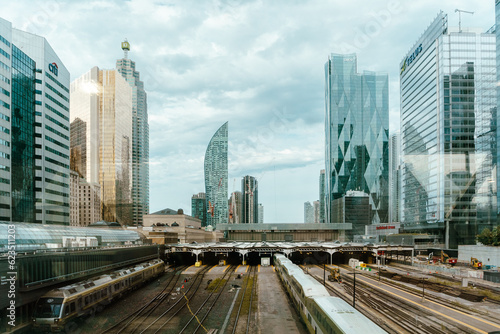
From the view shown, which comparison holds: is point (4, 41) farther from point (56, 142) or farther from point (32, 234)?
point (32, 234)

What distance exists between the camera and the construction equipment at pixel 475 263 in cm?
8101

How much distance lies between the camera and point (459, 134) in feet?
427

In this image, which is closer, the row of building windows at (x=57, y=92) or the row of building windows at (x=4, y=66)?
the row of building windows at (x=4, y=66)

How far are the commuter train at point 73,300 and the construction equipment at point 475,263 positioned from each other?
71605mm

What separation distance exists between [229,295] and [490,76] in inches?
4899

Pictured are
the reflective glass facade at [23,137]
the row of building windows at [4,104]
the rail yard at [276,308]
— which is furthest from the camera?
the reflective glass facade at [23,137]

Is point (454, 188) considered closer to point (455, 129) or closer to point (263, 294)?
point (455, 129)

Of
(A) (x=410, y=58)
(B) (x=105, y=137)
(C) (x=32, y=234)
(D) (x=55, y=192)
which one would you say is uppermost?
(A) (x=410, y=58)

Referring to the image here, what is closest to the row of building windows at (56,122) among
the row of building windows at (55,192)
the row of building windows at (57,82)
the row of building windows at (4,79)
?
the row of building windows at (57,82)

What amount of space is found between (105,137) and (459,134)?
440ft

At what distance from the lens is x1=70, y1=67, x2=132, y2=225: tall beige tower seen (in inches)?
5615

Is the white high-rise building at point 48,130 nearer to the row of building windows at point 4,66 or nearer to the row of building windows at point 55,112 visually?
the row of building windows at point 55,112

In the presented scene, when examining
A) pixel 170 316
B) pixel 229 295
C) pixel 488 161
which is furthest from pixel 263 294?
pixel 488 161

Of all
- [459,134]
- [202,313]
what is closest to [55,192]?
[202,313]
